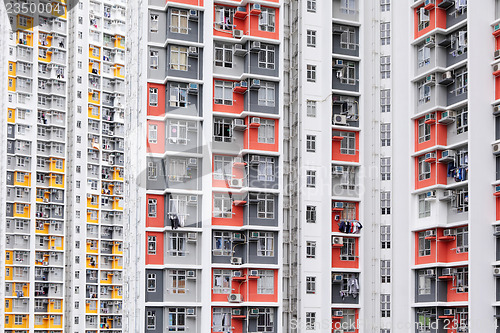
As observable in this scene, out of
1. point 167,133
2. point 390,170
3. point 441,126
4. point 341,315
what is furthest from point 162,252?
point 441,126

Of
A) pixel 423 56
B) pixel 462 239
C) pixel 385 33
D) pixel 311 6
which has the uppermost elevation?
pixel 311 6

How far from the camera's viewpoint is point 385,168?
27375 mm

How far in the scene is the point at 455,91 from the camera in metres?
24.8

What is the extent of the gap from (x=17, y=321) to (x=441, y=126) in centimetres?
2623

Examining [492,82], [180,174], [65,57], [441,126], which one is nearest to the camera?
[492,82]

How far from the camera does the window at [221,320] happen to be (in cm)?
2642

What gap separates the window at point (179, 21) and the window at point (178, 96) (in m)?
1.97

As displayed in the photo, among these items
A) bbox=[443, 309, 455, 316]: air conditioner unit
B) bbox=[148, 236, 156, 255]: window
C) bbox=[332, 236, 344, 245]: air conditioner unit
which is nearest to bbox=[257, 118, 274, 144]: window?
bbox=[332, 236, 344, 245]: air conditioner unit

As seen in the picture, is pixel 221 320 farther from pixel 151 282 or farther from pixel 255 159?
pixel 255 159

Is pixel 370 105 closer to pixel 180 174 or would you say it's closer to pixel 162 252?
pixel 180 174

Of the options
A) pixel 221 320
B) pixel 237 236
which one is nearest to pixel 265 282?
pixel 237 236

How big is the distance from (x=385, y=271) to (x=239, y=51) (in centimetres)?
934

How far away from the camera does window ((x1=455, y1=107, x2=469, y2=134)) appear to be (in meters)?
24.1

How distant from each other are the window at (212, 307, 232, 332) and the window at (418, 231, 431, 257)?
22.5ft
